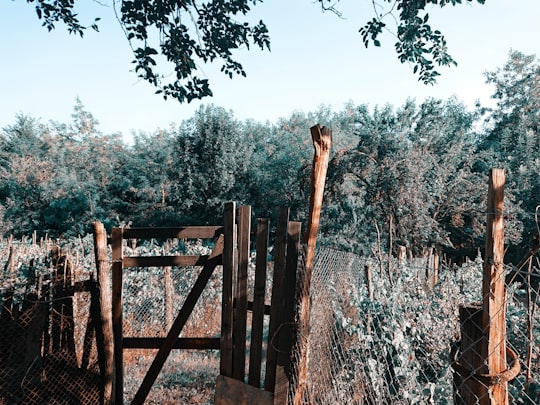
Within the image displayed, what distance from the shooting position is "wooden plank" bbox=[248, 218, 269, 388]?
312 cm

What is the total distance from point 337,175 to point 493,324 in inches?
478

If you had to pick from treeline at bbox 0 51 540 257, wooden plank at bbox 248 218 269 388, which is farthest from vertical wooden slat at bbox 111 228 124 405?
treeline at bbox 0 51 540 257

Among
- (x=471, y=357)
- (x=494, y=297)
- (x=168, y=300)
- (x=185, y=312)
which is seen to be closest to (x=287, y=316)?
(x=185, y=312)

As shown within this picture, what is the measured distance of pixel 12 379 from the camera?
435cm

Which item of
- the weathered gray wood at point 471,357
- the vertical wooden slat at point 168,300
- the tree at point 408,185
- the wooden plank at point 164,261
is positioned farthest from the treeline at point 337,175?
the weathered gray wood at point 471,357

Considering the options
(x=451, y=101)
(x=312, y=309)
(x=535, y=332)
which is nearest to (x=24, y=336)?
(x=312, y=309)

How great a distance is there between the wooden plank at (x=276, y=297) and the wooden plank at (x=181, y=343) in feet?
3.16

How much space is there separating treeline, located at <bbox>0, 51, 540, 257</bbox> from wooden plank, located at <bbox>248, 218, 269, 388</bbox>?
9704mm

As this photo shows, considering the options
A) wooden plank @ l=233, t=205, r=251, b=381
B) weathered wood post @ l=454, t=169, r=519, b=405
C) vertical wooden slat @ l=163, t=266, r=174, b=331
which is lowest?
vertical wooden slat @ l=163, t=266, r=174, b=331

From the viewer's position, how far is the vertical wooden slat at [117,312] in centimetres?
410

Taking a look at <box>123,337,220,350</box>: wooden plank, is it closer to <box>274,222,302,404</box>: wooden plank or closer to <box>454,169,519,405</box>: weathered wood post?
<box>274,222,302,404</box>: wooden plank

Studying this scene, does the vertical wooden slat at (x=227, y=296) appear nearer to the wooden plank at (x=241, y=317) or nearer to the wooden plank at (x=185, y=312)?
the wooden plank at (x=241, y=317)

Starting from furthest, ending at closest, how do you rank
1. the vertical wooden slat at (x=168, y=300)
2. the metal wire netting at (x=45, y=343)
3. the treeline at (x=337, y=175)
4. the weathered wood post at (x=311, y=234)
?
the treeline at (x=337, y=175) → the vertical wooden slat at (x=168, y=300) → the metal wire netting at (x=45, y=343) → the weathered wood post at (x=311, y=234)

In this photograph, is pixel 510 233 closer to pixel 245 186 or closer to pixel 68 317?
pixel 245 186
